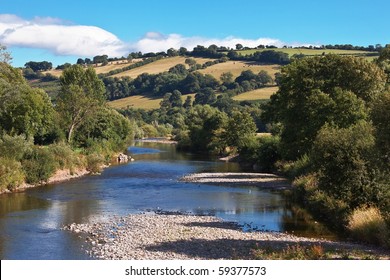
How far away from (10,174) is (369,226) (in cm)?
3578

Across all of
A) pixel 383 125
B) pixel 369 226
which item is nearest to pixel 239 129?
pixel 369 226

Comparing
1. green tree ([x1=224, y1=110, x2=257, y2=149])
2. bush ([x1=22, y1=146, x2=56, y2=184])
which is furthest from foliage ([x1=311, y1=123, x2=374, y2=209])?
green tree ([x1=224, y1=110, x2=257, y2=149])

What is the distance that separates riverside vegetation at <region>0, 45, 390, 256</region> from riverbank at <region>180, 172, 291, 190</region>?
2.30 m

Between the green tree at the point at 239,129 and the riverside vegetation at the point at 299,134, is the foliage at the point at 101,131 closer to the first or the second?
the riverside vegetation at the point at 299,134

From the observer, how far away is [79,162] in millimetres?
63781

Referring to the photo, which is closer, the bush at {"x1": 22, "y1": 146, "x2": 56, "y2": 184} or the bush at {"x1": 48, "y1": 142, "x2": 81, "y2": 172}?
the bush at {"x1": 22, "y1": 146, "x2": 56, "y2": 184}

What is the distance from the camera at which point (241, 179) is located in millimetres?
58750

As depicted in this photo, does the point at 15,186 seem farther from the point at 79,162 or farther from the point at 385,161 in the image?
the point at 385,161

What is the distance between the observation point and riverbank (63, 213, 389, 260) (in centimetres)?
2403

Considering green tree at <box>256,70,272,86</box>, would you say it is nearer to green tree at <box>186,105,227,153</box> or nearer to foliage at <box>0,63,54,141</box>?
green tree at <box>186,105,227,153</box>

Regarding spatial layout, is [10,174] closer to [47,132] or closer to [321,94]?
[47,132]

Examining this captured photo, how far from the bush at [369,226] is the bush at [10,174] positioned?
109ft

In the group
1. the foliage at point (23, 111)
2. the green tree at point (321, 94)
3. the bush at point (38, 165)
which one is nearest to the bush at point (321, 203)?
the green tree at point (321, 94)

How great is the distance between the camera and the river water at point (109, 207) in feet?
91.2
